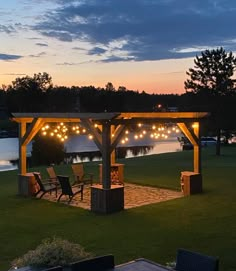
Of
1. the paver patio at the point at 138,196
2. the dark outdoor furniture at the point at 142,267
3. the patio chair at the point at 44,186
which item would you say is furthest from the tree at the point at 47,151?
the dark outdoor furniture at the point at 142,267

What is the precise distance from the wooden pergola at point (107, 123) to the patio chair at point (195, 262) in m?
6.67

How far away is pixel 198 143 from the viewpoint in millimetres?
13883

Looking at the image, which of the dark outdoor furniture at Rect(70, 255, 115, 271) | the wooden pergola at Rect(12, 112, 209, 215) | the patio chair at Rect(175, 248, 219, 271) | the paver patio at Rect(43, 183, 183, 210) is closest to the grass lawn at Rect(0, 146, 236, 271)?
the paver patio at Rect(43, 183, 183, 210)

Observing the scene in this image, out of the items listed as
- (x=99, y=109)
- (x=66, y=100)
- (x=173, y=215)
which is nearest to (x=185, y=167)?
(x=173, y=215)

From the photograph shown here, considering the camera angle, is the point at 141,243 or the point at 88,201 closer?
the point at 141,243

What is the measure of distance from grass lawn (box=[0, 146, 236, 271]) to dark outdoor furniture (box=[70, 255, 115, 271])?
9.53ft

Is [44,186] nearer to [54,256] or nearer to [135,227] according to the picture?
[135,227]

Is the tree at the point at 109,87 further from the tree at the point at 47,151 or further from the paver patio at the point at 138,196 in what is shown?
the paver patio at the point at 138,196

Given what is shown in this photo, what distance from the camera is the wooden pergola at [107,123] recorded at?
11438 mm

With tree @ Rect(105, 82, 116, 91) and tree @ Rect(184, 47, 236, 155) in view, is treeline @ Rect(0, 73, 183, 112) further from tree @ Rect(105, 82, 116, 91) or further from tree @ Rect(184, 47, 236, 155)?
tree @ Rect(184, 47, 236, 155)

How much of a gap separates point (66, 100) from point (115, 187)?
66919mm

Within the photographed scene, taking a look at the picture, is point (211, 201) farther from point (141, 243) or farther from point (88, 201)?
point (141, 243)

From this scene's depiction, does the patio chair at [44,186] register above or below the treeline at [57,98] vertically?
below

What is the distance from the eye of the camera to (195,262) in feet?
15.2
